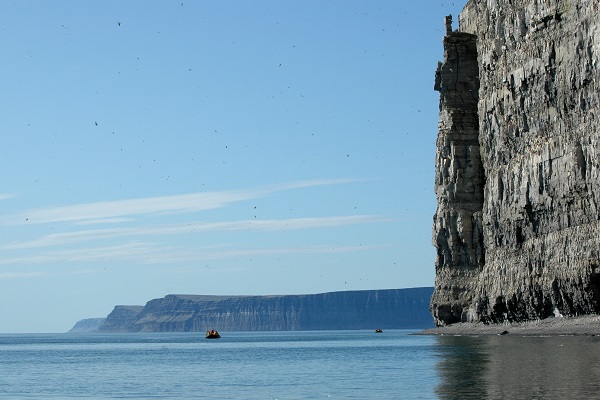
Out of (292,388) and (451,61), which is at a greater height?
(451,61)

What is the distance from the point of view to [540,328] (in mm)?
99875

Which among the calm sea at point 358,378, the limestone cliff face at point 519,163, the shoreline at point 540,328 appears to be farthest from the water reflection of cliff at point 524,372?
the limestone cliff face at point 519,163

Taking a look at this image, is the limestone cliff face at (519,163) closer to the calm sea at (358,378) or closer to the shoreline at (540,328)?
the shoreline at (540,328)

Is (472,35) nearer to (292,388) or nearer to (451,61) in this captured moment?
(451,61)

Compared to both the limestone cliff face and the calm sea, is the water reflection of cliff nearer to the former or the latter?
the calm sea

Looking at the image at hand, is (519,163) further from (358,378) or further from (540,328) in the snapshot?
(358,378)

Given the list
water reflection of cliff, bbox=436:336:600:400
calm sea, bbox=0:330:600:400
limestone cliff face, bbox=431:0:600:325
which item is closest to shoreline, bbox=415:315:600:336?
limestone cliff face, bbox=431:0:600:325

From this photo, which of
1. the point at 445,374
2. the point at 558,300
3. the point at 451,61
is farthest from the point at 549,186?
the point at 445,374

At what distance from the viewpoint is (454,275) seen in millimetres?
130625

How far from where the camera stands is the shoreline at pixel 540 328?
295 ft

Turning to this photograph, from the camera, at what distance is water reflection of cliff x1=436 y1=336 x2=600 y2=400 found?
4109 centimetres

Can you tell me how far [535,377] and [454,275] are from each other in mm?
83707

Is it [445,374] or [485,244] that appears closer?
[445,374]

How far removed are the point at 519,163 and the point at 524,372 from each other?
61.8m
